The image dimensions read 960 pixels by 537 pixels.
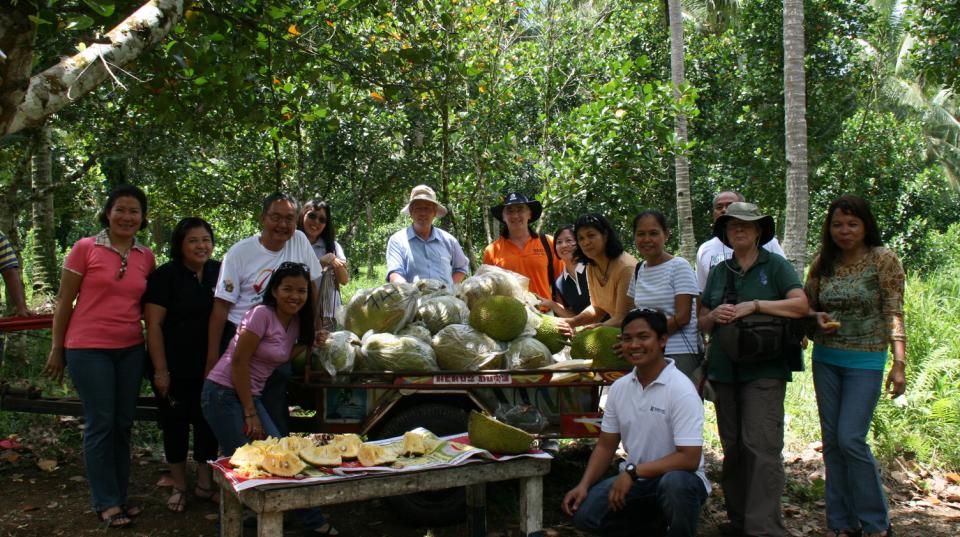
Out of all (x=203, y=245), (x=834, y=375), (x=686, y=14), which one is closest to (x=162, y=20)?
(x=203, y=245)

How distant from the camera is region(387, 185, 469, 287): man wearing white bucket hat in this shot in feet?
17.6

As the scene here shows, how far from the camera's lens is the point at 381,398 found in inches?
167

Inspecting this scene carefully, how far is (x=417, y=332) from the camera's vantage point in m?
4.48

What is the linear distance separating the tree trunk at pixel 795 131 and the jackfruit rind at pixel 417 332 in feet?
17.3

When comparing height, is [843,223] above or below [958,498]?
above

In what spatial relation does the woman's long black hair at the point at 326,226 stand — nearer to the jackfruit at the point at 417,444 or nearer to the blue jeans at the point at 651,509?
the jackfruit at the point at 417,444

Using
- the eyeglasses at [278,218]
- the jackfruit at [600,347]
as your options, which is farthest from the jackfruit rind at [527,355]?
the eyeglasses at [278,218]

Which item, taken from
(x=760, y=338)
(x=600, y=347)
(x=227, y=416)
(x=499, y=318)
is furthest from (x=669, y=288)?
(x=227, y=416)

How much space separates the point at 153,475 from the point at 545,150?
671 centimetres

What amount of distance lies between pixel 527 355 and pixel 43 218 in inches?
241

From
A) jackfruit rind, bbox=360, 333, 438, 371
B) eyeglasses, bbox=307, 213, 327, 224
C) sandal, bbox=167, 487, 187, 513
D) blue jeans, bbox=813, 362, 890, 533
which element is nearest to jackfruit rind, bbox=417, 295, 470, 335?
jackfruit rind, bbox=360, 333, 438, 371

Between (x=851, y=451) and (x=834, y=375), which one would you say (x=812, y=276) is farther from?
(x=851, y=451)

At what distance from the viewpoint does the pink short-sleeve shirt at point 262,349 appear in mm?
3783

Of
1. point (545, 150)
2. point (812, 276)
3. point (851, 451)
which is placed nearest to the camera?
point (851, 451)
